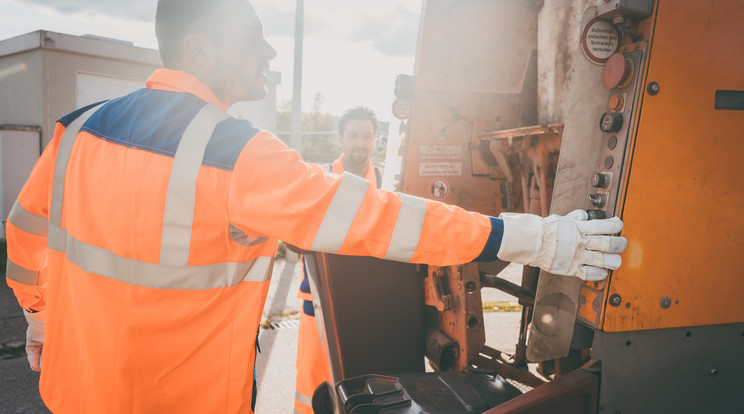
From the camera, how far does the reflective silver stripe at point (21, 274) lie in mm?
1590

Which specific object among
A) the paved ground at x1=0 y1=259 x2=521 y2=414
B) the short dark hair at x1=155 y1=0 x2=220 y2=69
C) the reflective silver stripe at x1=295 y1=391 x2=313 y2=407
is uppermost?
the short dark hair at x1=155 y1=0 x2=220 y2=69

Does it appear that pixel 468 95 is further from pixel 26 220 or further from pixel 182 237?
pixel 26 220

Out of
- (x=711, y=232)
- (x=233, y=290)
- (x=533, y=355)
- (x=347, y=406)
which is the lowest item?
(x=347, y=406)

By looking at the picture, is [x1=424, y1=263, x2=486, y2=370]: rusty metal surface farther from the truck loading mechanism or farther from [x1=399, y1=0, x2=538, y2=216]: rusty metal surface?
[x1=399, y1=0, x2=538, y2=216]: rusty metal surface

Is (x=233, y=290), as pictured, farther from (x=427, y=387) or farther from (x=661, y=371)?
(x=661, y=371)

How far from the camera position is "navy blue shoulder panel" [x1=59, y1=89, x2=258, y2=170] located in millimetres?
1165

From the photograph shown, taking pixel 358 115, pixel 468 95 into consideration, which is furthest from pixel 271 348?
pixel 468 95

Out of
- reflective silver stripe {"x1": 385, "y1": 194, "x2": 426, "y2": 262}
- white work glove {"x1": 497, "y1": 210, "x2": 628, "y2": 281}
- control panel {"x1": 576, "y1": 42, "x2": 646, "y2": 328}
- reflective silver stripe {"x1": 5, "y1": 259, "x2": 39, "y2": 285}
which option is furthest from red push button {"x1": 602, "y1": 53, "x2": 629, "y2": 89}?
reflective silver stripe {"x1": 5, "y1": 259, "x2": 39, "y2": 285}

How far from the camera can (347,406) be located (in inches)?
59.1

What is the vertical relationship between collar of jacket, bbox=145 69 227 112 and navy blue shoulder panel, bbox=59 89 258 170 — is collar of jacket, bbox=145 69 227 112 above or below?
above

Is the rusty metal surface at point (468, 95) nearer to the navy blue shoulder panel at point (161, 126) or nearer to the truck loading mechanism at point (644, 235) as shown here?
the truck loading mechanism at point (644, 235)

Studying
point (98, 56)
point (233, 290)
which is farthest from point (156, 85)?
point (98, 56)

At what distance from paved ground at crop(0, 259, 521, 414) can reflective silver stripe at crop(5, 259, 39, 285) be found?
1.73 m

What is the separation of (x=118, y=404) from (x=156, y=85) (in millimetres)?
864
